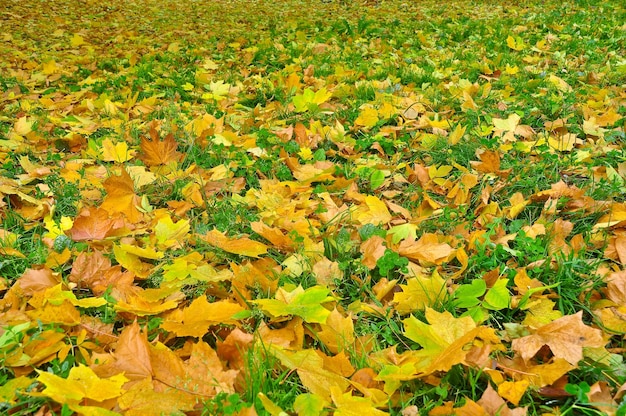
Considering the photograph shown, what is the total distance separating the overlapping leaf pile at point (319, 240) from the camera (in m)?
1.23

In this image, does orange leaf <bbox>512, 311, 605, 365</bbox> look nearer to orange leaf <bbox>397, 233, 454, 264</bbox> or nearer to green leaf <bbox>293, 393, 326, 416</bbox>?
orange leaf <bbox>397, 233, 454, 264</bbox>

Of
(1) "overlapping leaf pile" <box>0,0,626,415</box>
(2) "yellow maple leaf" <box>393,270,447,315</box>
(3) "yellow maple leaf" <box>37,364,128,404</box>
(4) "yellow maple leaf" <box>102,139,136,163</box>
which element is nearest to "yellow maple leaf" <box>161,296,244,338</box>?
(1) "overlapping leaf pile" <box>0,0,626,415</box>

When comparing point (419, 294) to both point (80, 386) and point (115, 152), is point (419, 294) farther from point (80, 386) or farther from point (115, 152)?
point (115, 152)

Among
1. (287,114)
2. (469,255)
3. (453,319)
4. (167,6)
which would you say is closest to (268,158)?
(287,114)

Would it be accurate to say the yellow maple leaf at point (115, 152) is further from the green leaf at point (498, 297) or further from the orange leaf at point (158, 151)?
the green leaf at point (498, 297)

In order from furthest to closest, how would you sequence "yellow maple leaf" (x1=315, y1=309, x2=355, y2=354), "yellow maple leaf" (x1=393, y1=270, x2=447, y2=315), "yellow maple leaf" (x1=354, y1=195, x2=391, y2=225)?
"yellow maple leaf" (x1=354, y1=195, x2=391, y2=225)
"yellow maple leaf" (x1=393, y1=270, x2=447, y2=315)
"yellow maple leaf" (x1=315, y1=309, x2=355, y2=354)

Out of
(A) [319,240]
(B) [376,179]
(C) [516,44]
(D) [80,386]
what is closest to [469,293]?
(A) [319,240]

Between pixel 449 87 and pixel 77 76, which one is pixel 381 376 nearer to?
pixel 449 87

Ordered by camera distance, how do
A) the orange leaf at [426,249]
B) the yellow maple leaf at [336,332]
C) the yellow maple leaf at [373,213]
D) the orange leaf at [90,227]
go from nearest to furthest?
the yellow maple leaf at [336,332] → the orange leaf at [426,249] → the orange leaf at [90,227] → the yellow maple leaf at [373,213]

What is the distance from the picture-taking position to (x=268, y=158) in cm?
251

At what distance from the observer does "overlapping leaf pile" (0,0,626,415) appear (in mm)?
1233

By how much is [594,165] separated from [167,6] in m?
6.57

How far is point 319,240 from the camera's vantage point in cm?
185

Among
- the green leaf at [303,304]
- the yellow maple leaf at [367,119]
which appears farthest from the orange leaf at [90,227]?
the yellow maple leaf at [367,119]
